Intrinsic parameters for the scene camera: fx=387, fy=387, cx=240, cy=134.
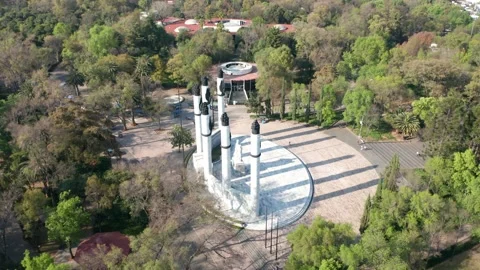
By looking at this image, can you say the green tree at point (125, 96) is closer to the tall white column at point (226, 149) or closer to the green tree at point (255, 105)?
the green tree at point (255, 105)

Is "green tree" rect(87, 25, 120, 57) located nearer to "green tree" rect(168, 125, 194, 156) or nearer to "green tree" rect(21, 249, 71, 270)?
"green tree" rect(168, 125, 194, 156)

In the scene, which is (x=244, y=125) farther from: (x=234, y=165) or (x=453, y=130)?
(x=453, y=130)

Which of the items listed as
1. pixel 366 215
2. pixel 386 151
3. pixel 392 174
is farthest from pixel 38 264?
pixel 386 151

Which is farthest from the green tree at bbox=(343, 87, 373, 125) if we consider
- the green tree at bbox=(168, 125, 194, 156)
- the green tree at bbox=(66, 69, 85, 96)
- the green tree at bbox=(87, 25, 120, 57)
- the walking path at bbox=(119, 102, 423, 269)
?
the green tree at bbox=(87, 25, 120, 57)

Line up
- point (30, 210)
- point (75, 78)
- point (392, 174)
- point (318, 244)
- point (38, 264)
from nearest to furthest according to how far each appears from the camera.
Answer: point (38, 264) < point (318, 244) < point (30, 210) < point (392, 174) < point (75, 78)

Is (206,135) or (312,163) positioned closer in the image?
(206,135)

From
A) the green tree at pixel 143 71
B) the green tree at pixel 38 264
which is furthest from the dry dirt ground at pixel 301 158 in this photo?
the green tree at pixel 38 264

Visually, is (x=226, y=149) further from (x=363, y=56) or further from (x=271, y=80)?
(x=363, y=56)
